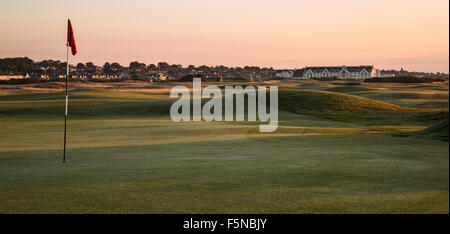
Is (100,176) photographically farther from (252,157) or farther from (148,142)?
(148,142)

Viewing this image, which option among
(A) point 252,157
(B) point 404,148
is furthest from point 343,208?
(B) point 404,148

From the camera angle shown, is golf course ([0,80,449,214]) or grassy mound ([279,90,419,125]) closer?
golf course ([0,80,449,214])

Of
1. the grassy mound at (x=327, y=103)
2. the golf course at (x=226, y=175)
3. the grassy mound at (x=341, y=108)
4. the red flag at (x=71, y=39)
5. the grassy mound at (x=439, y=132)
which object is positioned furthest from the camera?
the grassy mound at (x=327, y=103)

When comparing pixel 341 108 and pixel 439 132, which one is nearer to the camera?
pixel 439 132

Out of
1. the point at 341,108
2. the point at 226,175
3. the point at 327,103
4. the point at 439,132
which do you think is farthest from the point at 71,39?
the point at 327,103

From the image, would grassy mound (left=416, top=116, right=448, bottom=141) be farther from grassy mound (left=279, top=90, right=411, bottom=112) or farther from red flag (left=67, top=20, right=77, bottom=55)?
grassy mound (left=279, top=90, right=411, bottom=112)

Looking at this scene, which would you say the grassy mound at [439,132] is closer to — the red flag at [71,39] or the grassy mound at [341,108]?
the red flag at [71,39]

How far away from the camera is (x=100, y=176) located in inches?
552

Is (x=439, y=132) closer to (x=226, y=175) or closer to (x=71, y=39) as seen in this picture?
(x=226, y=175)

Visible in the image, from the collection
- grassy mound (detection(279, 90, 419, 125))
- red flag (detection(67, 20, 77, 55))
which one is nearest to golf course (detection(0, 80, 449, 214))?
red flag (detection(67, 20, 77, 55))

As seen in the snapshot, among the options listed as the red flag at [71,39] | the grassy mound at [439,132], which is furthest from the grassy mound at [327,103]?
the red flag at [71,39]
